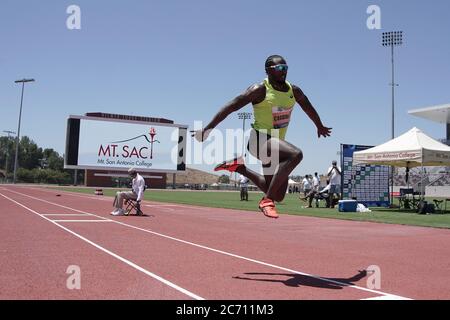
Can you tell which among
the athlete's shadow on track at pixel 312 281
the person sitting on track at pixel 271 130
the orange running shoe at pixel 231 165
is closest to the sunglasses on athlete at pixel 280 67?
the person sitting on track at pixel 271 130

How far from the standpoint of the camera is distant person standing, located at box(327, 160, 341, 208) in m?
22.3

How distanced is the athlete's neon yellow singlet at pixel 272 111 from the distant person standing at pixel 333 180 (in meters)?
17.0

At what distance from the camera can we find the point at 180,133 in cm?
8088

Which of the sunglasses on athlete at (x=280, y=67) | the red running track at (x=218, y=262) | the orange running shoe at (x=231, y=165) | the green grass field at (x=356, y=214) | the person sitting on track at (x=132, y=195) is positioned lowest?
the red running track at (x=218, y=262)

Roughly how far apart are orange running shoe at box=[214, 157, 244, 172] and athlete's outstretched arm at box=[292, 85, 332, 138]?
1096mm

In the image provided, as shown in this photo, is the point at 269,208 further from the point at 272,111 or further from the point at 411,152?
the point at 411,152

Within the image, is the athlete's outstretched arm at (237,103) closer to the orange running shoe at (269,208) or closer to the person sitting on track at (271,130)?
the person sitting on track at (271,130)

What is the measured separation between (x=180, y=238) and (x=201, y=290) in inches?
195

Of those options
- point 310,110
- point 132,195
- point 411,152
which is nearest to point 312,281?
point 310,110

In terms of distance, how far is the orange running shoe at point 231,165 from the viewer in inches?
239

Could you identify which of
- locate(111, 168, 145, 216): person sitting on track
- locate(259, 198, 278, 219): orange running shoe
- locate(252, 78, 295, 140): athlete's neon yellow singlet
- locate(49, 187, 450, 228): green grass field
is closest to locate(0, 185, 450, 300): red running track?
locate(259, 198, 278, 219): orange running shoe

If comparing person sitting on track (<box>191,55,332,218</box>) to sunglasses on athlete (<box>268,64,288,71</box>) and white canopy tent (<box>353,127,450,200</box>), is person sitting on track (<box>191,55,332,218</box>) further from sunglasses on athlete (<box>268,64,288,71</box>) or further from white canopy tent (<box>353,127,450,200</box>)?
white canopy tent (<box>353,127,450,200</box>)

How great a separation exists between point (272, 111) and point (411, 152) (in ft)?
47.6

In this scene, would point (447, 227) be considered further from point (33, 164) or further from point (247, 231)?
point (33, 164)
